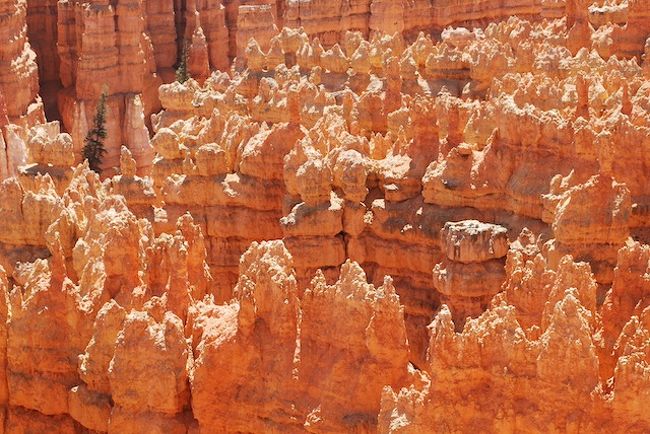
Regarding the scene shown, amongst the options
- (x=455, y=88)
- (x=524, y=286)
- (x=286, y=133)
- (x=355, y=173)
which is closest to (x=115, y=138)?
(x=455, y=88)

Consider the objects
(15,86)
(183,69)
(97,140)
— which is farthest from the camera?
(183,69)

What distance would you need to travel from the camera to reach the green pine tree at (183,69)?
43.9m

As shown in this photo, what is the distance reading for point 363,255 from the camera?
17625 mm

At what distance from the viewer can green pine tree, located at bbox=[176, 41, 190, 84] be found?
43906 millimetres

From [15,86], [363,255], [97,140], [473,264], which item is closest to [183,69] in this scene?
[97,140]

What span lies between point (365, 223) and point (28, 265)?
4550 mm

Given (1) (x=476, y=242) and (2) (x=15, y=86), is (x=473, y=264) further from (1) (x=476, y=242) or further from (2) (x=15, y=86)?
(2) (x=15, y=86)

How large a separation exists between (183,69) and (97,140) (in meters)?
6.08

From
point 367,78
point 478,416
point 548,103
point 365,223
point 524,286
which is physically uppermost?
point 367,78

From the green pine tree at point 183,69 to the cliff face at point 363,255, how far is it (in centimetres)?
1538

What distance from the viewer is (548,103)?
18.2m

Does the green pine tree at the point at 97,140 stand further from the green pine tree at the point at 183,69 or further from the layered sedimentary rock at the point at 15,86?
the green pine tree at the point at 183,69

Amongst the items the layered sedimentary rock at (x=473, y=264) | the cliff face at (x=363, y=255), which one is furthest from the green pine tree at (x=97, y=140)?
the layered sedimentary rock at (x=473, y=264)

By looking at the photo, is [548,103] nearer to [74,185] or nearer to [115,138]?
[74,185]
